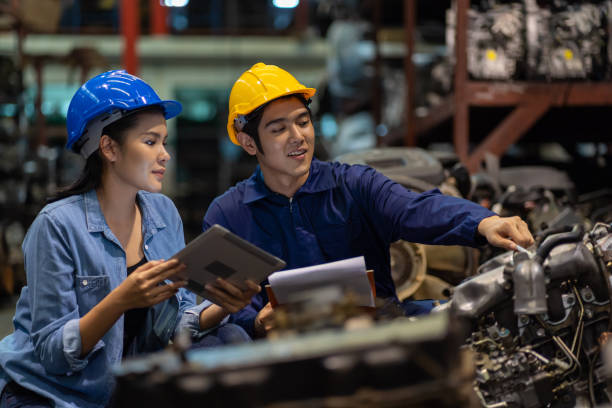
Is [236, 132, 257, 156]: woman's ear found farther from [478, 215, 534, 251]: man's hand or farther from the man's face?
[478, 215, 534, 251]: man's hand

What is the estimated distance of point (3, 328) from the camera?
20.0 ft

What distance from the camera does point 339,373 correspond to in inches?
53.9

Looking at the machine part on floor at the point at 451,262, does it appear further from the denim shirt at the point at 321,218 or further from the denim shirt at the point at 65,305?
the denim shirt at the point at 65,305

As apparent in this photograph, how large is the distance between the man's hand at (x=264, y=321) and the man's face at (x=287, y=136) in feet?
2.01

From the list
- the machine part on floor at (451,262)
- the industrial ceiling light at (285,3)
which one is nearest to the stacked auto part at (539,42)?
the machine part on floor at (451,262)

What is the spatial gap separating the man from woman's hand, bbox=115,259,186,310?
2.30 ft

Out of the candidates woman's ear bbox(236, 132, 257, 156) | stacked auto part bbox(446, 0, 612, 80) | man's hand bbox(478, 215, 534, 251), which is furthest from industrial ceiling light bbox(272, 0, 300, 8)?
man's hand bbox(478, 215, 534, 251)

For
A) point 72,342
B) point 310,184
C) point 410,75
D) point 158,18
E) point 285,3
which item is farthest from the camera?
point 285,3

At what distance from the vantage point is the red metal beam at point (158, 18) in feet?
52.7

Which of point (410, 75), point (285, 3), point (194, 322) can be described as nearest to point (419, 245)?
point (194, 322)

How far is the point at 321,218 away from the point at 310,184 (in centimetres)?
15

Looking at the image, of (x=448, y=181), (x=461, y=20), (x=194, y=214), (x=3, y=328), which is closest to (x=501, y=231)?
(x=448, y=181)

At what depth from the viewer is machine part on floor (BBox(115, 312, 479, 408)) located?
1371mm

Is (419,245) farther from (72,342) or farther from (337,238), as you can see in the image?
(72,342)
